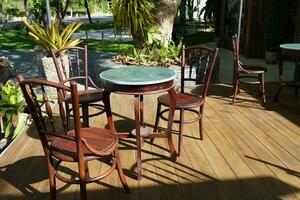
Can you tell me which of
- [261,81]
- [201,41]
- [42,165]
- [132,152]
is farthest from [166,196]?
[201,41]

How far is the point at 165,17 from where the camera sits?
6.04 meters

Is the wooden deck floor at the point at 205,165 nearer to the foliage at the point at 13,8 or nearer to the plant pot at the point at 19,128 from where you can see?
the plant pot at the point at 19,128

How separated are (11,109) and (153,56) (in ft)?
9.04

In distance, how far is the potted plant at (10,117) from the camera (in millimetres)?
3803

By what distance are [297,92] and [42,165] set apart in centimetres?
398

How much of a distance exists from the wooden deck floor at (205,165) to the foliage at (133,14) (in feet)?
7.68

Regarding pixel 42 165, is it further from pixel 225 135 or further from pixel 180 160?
pixel 225 135

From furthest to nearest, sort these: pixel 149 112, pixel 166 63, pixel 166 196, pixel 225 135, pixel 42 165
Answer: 1. pixel 166 63
2. pixel 149 112
3. pixel 225 135
4. pixel 42 165
5. pixel 166 196

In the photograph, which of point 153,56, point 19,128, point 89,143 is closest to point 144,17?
point 153,56

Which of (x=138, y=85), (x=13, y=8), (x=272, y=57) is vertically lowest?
(x=272, y=57)

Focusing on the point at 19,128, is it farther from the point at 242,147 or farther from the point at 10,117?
the point at 242,147

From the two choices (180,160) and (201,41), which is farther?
(201,41)

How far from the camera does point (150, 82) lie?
2.41 meters

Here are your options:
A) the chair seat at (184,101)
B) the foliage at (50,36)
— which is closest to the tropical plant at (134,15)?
the foliage at (50,36)
